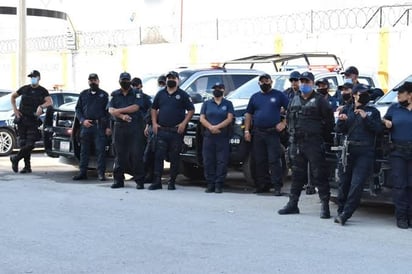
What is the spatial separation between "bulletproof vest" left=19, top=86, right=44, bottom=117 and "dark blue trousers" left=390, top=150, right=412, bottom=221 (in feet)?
23.5

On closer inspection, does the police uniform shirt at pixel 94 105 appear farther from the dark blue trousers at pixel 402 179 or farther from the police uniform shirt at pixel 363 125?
the dark blue trousers at pixel 402 179

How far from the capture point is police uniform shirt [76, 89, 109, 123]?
1246 cm

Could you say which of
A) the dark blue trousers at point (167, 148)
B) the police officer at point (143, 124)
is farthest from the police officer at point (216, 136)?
the police officer at point (143, 124)

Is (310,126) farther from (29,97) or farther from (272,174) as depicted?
(29,97)

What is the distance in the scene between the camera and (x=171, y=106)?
1149cm

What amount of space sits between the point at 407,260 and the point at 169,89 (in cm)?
556

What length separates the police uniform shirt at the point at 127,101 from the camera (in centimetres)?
1170

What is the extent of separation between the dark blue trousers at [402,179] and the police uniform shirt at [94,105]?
556 centimetres

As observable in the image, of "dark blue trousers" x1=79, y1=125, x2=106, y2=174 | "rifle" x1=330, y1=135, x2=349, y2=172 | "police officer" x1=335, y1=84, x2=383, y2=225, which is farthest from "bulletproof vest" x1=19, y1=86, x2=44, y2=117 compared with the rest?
"police officer" x1=335, y1=84, x2=383, y2=225

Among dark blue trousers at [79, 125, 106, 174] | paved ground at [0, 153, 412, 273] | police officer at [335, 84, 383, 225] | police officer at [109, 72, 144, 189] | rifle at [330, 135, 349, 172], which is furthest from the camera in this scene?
dark blue trousers at [79, 125, 106, 174]

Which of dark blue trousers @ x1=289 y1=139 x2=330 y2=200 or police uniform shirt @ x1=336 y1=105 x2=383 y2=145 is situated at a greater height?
police uniform shirt @ x1=336 y1=105 x2=383 y2=145

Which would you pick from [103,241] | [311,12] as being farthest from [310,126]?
[311,12]

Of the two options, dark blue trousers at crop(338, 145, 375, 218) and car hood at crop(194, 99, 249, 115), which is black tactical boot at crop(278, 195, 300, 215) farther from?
car hood at crop(194, 99, 249, 115)

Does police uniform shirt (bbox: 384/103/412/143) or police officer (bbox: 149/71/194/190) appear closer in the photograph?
police uniform shirt (bbox: 384/103/412/143)
